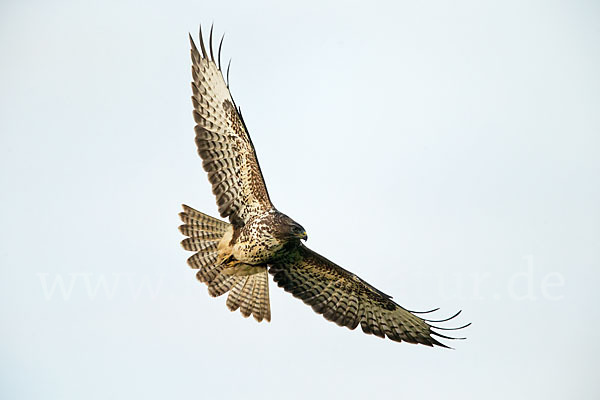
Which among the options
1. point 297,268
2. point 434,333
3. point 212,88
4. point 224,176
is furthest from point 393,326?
point 212,88

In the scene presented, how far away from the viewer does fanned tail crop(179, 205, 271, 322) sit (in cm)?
1390

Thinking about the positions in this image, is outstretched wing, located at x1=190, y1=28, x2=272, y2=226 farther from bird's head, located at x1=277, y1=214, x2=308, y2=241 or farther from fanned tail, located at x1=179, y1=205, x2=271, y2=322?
fanned tail, located at x1=179, y1=205, x2=271, y2=322

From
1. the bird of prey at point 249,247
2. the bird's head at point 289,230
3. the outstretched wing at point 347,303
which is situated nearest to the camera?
the bird's head at point 289,230

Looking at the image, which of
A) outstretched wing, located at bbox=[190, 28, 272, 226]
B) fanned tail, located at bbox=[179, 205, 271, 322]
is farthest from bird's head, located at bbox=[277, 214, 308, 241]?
fanned tail, located at bbox=[179, 205, 271, 322]

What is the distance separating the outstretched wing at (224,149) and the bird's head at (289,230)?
55 centimetres

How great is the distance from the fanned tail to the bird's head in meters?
1.14

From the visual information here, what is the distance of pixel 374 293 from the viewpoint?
45.2 feet

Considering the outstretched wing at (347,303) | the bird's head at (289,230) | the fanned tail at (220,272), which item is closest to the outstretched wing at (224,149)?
the bird's head at (289,230)

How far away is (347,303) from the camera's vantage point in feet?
46.4

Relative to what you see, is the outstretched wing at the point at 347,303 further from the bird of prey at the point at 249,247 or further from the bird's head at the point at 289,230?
the bird's head at the point at 289,230

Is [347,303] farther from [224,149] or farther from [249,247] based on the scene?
[224,149]

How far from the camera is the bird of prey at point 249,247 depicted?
13109 millimetres

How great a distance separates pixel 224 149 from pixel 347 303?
3.14 meters

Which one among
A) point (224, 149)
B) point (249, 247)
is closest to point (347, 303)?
point (249, 247)
